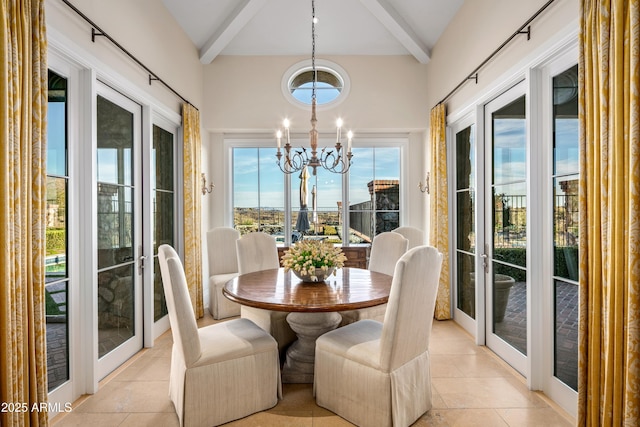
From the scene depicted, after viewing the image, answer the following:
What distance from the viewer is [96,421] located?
2.15m

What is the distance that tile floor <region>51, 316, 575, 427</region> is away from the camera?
2.13 meters

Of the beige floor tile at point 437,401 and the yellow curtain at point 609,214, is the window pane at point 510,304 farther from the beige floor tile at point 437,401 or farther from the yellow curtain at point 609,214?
the yellow curtain at point 609,214

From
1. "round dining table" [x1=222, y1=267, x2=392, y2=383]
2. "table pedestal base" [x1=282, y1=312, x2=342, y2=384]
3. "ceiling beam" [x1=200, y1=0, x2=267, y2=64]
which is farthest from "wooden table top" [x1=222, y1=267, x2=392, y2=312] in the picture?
"ceiling beam" [x1=200, y1=0, x2=267, y2=64]

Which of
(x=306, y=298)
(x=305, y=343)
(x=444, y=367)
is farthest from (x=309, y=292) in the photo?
(x=444, y=367)

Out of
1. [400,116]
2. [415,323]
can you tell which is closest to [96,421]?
[415,323]

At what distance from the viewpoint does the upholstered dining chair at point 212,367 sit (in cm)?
201

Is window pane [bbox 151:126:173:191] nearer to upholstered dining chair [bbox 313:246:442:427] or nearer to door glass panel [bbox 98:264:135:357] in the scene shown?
door glass panel [bbox 98:264:135:357]

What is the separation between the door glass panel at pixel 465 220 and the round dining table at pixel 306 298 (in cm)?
125

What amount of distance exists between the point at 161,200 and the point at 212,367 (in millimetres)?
2206

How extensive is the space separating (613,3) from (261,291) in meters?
2.38

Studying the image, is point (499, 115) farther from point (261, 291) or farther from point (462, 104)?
point (261, 291)

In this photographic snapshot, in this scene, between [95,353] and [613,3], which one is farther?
[95,353]

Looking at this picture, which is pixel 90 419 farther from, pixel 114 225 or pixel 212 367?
pixel 114 225

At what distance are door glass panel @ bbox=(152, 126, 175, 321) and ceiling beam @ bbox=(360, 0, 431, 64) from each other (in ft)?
8.37
